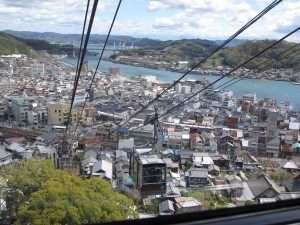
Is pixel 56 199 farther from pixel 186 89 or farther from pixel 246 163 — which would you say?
pixel 186 89

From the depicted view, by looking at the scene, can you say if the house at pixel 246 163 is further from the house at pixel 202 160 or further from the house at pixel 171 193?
the house at pixel 171 193

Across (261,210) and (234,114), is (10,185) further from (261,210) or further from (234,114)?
(234,114)

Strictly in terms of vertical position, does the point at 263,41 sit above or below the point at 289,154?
above

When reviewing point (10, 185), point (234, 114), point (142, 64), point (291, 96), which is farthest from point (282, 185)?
point (142, 64)

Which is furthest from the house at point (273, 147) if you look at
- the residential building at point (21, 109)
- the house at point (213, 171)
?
the residential building at point (21, 109)

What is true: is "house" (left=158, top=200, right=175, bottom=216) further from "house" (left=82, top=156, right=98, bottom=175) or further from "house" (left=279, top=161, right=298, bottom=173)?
"house" (left=279, top=161, right=298, bottom=173)

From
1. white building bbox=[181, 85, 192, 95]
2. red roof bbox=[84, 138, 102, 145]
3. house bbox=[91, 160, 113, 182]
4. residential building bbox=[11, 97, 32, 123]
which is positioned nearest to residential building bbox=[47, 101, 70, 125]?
residential building bbox=[11, 97, 32, 123]

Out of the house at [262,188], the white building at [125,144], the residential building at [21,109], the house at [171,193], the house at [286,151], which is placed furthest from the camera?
the residential building at [21,109]
